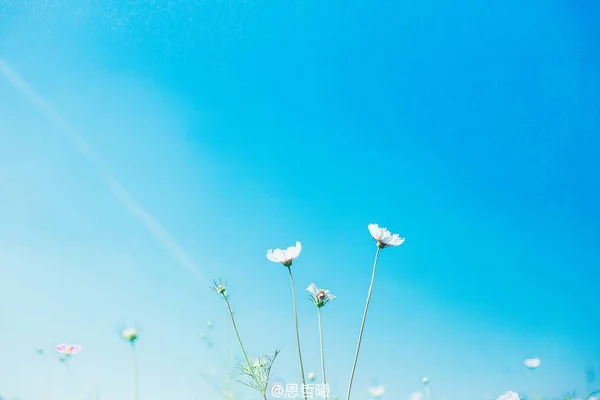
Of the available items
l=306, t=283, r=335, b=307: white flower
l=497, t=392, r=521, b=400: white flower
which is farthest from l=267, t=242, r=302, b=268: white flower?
l=497, t=392, r=521, b=400: white flower

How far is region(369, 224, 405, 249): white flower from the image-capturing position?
221cm

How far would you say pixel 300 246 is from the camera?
2232 mm

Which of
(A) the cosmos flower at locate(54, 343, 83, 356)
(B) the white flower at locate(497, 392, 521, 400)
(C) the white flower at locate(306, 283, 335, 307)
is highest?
(A) the cosmos flower at locate(54, 343, 83, 356)

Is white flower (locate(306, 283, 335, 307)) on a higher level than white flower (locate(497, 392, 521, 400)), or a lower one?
higher

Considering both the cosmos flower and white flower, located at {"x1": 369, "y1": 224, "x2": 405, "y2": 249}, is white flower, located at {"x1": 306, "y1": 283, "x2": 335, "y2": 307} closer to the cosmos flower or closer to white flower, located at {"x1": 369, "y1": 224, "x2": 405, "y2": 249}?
white flower, located at {"x1": 369, "y1": 224, "x2": 405, "y2": 249}

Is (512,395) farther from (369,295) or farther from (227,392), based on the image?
(227,392)

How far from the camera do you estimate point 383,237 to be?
7.28 ft

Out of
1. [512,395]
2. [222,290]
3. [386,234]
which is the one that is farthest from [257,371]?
[512,395]

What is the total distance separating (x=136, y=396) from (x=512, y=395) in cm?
155

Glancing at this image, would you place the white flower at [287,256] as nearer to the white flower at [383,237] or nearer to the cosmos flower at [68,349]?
the white flower at [383,237]

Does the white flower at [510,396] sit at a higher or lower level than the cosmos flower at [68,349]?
lower

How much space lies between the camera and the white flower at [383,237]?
2211mm

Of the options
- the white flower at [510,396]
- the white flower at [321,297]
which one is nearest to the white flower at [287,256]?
the white flower at [321,297]

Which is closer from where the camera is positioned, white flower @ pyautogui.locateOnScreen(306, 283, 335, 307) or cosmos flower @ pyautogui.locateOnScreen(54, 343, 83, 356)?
white flower @ pyautogui.locateOnScreen(306, 283, 335, 307)
